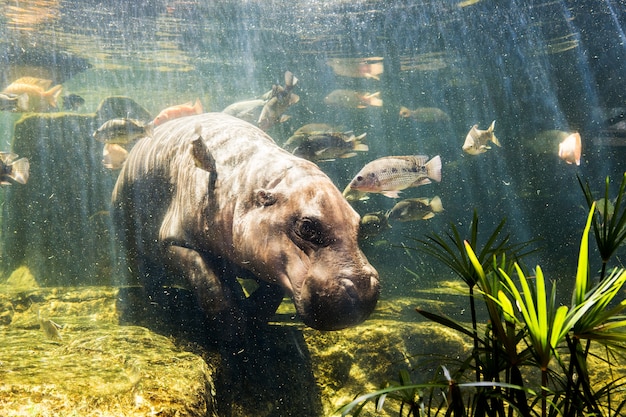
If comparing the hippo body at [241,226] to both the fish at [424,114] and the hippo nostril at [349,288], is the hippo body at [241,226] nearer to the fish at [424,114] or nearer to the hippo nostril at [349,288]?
the hippo nostril at [349,288]

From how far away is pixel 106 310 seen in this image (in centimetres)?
711

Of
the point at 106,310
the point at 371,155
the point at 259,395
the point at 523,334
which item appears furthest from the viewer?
the point at 371,155

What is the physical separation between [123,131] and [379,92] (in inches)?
417

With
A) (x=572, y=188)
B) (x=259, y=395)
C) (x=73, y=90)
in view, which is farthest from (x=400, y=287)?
(x=73, y=90)

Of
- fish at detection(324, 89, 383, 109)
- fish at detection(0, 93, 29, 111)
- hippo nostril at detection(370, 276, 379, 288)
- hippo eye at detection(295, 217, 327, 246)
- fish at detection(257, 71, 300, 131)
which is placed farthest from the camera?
fish at detection(324, 89, 383, 109)

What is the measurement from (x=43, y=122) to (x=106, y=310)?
621 centimetres

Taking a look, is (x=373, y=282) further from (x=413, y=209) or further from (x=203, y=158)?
(x=413, y=209)

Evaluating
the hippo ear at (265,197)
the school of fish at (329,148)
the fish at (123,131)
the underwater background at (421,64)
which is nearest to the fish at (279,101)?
the school of fish at (329,148)

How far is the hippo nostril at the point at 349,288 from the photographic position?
11.2 ft

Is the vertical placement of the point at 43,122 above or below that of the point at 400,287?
above

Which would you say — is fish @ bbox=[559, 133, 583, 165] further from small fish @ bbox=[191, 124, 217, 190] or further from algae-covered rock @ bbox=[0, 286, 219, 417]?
algae-covered rock @ bbox=[0, 286, 219, 417]

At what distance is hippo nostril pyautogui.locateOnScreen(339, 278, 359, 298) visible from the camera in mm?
3406

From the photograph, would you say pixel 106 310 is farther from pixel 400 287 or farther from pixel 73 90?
pixel 73 90

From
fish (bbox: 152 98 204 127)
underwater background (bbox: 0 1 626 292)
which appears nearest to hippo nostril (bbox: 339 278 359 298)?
underwater background (bbox: 0 1 626 292)
